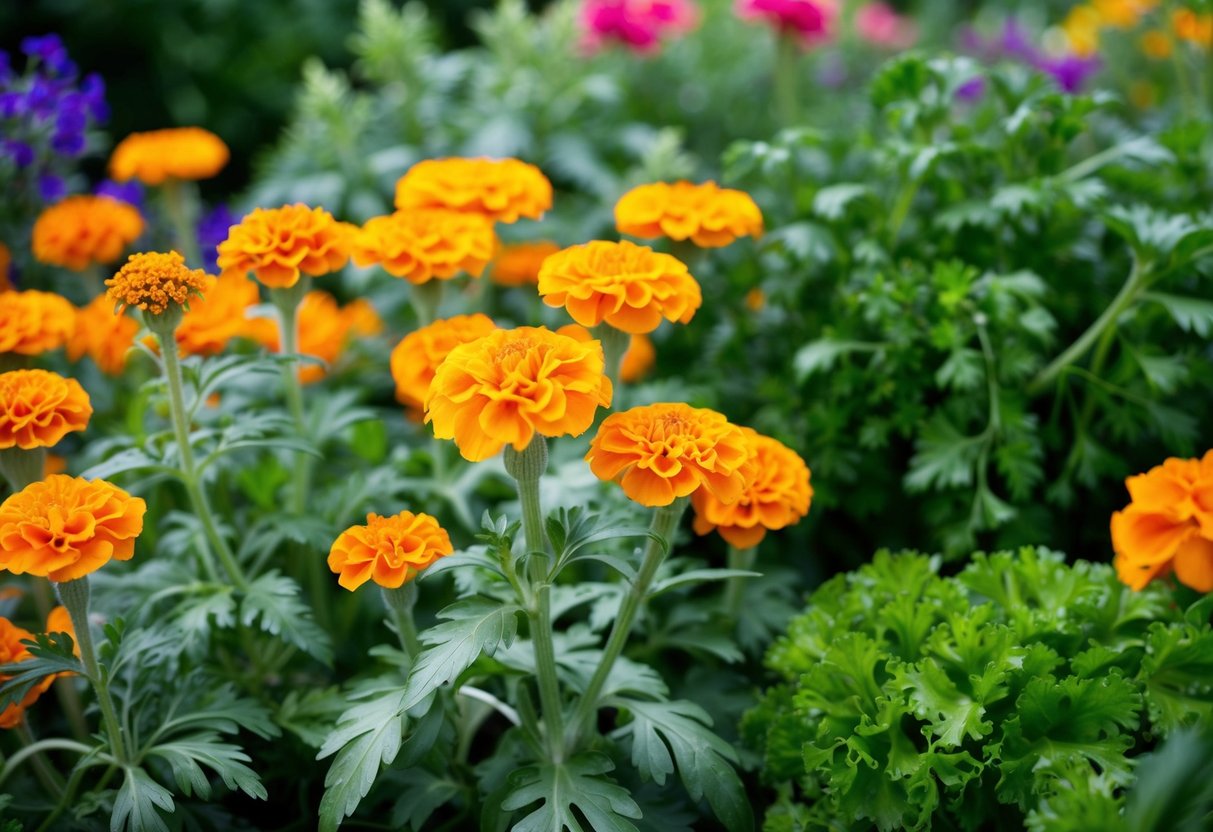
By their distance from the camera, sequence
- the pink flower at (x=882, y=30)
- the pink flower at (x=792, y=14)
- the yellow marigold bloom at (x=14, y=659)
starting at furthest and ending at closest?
1. the pink flower at (x=882, y=30)
2. the pink flower at (x=792, y=14)
3. the yellow marigold bloom at (x=14, y=659)

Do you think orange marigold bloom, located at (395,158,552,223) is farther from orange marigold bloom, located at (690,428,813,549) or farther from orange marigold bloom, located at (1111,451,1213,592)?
orange marigold bloom, located at (1111,451,1213,592)

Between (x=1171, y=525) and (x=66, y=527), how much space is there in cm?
139

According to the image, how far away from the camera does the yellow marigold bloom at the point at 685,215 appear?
1450 millimetres

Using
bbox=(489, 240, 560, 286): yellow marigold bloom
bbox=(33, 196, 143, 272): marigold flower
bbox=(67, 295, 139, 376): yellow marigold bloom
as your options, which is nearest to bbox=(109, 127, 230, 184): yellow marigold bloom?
bbox=(33, 196, 143, 272): marigold flower

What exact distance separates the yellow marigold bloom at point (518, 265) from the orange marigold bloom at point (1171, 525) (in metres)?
1.31

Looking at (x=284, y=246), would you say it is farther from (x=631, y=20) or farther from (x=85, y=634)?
(x=631, y=20)

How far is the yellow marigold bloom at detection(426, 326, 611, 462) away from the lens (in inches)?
41.6

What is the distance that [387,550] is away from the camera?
3.94 feet

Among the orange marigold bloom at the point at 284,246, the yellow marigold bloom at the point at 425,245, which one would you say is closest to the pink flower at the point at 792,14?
the yellow marigold bloom at the point at 425,245

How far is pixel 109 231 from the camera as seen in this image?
73.7 inches

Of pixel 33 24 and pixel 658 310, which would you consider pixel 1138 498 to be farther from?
pixel 33 24

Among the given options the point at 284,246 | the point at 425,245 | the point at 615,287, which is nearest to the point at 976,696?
the point at 615,287

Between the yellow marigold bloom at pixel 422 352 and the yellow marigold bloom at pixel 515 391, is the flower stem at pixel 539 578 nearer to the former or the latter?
the yellow marigold bloom at pixel 515 391

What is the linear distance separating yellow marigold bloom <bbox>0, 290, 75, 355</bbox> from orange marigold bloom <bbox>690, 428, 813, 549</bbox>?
3.26 feet
